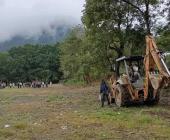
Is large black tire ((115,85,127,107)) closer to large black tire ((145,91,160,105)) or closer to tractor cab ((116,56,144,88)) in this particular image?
tractor cab ((116,56,144,88))

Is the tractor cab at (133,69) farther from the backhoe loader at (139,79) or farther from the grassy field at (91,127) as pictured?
the grassy field at (91,127)

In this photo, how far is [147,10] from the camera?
119ft

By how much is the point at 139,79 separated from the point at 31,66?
13013cm

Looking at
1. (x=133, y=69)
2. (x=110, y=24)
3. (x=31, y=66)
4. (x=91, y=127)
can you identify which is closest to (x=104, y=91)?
(x=133, y=69)

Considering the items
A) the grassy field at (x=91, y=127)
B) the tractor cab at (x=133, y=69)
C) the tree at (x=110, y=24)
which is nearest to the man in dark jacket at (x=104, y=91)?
the tractor cab at (x=133, y=69)

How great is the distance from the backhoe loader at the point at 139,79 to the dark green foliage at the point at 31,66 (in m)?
118

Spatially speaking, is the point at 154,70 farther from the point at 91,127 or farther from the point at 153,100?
the point at 91,127

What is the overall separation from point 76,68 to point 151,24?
170 ft

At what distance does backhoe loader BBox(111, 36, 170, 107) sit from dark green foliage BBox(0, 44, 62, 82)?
118 m

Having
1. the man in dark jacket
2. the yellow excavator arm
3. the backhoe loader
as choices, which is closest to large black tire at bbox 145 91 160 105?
the backhoe loader

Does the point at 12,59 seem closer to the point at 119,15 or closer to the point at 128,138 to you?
the point at 119,15

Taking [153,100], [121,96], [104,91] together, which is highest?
[104,91]

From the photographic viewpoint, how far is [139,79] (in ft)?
86.0

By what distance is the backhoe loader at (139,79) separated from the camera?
24.2 m
